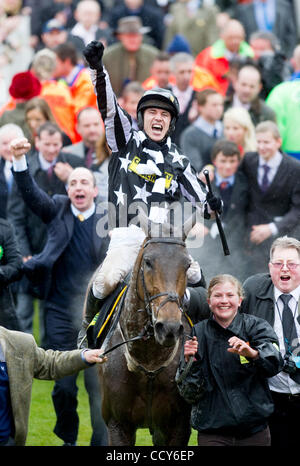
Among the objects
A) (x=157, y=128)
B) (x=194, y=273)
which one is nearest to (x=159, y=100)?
(x=157, y=128)

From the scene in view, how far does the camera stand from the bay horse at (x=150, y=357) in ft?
20.3

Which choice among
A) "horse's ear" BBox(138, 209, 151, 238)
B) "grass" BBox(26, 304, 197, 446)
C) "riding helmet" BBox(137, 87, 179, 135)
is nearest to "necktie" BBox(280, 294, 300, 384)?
"horse's ear" BBox(138, 209, 151, 238)

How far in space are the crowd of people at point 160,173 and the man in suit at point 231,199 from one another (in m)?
0.02

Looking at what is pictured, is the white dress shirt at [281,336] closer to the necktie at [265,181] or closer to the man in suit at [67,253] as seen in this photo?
the man in suit at [67,253]

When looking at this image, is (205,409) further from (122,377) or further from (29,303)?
(29,303)

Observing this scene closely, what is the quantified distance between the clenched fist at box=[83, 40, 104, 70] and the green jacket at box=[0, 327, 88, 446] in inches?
84.0

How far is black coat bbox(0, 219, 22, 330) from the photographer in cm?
912

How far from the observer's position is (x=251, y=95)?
1260 centimetres

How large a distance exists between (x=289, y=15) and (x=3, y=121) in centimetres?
621

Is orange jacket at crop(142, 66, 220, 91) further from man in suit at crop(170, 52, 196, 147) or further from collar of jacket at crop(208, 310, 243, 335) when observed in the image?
collar of jacket at crop(208, 310, 243, 335)

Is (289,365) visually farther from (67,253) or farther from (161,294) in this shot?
(67,253)

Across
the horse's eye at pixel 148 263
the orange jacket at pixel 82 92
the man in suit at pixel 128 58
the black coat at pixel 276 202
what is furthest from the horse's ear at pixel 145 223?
the man in suit at pixel 128 58

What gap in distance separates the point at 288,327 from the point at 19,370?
7.20ft

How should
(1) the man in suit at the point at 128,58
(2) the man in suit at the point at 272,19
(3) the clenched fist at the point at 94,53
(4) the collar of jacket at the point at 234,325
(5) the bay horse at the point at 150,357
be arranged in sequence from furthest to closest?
(2) the man in suit at the point at 272,19
(1) the man in suit at the point at 128,58
(3) the clenched fist at the point at 94,53
(4) the collar of jacket at the point at 234,325
(5) the bay horse at the point at 150,357
